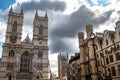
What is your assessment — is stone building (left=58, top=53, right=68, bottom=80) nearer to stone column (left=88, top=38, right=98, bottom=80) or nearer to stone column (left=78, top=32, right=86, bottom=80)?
stone column (left=78, top=32, right=86, bottom=80)

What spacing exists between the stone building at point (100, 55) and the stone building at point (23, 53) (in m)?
27.9

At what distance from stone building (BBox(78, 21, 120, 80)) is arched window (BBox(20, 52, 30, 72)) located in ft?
99.1

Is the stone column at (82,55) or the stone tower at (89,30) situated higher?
the stone tower at (89,30)

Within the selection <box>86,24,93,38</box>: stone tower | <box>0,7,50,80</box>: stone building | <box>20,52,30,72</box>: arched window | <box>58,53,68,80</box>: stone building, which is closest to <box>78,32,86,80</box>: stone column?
<box>86,24,93,38</box>: stone tower

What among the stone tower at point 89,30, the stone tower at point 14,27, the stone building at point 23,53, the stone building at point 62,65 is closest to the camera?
the stone tower at point 89,30

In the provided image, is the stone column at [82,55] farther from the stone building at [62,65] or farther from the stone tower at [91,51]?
the stone building at [62,65]

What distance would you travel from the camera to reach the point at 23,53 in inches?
2598

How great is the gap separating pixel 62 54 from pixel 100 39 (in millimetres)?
67137

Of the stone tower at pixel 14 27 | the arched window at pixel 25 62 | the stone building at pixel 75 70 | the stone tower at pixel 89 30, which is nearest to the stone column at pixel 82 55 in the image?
the stone tower at pixel 89 30

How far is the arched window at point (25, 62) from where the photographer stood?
63.4m

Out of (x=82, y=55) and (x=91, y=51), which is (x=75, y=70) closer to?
(x=82, y=55)

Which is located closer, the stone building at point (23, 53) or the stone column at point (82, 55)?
the stone column at point (82, 55)

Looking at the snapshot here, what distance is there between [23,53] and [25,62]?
4.15 metres

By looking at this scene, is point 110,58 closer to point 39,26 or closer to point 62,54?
point 39,26
